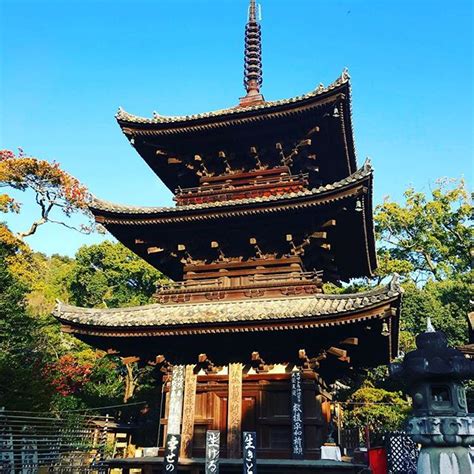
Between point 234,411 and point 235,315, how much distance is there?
2540 millimetres

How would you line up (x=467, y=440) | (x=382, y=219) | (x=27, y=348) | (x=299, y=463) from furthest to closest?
1. (x=382, y=219)
2. (x=27, y=348)
3. (x=299, y=463)
4. (x=467, y=440)

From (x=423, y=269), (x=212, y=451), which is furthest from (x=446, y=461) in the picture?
(x=423, y=269)

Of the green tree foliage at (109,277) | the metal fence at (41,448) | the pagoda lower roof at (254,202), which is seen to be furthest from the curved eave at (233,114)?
the green tree foliage at (109,277)

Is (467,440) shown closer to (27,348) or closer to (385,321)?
(385,321)

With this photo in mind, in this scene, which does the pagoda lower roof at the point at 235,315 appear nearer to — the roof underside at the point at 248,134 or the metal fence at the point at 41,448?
the metal fence at the point at 41,448

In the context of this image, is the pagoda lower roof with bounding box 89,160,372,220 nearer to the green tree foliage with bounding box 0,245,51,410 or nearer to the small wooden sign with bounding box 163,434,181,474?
the small wooden sign with bounding box 163,434,181,474

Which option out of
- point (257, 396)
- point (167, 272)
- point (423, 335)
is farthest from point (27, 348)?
point (423, 335)

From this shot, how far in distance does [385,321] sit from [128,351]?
7.42 m

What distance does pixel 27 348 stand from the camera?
29.5 meters

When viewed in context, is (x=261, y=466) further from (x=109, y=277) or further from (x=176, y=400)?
(x=109, y=277)

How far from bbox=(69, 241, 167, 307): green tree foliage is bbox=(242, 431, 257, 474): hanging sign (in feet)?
132

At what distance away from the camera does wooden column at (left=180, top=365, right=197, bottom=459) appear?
12438mm

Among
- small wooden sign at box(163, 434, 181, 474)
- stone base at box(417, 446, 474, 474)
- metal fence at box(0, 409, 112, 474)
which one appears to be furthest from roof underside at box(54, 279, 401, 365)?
stone base at box(417, 446, 474, 474)

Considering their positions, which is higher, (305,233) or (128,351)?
(305,233)
